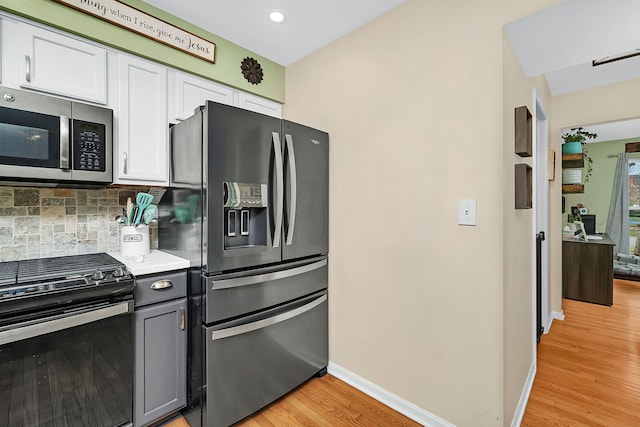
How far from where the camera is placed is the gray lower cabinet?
5.11 ft

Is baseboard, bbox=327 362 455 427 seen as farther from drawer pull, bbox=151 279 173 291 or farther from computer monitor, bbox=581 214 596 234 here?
computer monitor, bbox=581 214 596 234

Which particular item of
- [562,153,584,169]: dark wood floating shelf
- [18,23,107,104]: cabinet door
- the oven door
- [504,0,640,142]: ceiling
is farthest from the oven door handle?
[562,153,584,169]: dark wood floating shelf

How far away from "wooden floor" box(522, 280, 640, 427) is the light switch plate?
1319mm

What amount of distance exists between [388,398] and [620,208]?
6.43 meters

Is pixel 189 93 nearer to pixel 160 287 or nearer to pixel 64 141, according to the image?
pixel 64 141

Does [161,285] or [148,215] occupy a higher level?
[148,215]

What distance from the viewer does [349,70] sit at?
212cm

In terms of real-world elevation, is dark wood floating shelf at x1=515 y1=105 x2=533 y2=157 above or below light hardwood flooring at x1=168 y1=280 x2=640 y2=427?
above

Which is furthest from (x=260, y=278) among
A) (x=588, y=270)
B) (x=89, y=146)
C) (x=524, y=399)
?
(x=588, y=270)

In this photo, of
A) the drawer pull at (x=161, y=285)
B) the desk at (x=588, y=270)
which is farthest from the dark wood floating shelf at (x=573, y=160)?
the drawer pull at (x=161, y=285)

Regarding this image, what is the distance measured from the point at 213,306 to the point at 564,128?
3905mm

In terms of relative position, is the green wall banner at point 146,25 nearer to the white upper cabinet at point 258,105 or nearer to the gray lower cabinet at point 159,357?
the white upper cabinet at point 258,105

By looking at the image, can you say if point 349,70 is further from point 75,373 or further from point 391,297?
point 75,373

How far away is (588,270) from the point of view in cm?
386
